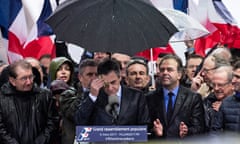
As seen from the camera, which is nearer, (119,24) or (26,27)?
(119,24)

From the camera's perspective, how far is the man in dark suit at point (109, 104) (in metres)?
6.23

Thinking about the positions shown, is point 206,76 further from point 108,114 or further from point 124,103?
point 108,114

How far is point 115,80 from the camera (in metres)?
6.30

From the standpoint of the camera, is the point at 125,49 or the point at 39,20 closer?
the point at 125,49

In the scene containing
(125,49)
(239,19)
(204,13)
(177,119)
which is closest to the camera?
(125,49)

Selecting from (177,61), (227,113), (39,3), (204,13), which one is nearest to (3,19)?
(39,3)

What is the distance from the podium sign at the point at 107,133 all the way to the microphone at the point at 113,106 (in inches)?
28.1

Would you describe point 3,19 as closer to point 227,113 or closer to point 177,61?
point 177,61

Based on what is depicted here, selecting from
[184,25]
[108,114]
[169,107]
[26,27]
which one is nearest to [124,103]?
[108,114]

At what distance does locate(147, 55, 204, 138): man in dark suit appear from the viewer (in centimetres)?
650

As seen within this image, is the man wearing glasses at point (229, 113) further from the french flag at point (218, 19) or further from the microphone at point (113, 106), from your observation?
the french flag at point (218, 19)

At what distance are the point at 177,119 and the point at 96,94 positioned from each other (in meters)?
1.00

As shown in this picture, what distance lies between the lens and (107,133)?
18.1ft

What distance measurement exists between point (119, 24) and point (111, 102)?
0.86 meters
